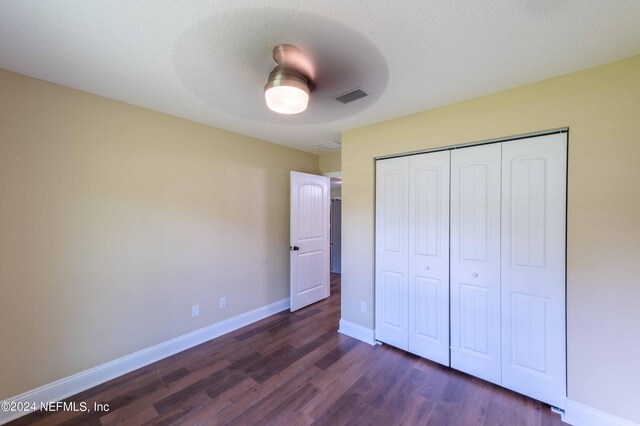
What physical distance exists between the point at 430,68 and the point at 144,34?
1790 millimetres

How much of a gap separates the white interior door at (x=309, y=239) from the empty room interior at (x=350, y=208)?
2.92 ft

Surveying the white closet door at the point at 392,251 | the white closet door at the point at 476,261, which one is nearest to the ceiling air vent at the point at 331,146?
the white closet door at the point at 392,251

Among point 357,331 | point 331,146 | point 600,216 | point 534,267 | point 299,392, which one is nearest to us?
point 600,216

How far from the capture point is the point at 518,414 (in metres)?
1.81

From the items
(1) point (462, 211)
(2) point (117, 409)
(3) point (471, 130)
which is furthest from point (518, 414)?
(2) point (117, 409)

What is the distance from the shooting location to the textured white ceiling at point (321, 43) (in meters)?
1.24

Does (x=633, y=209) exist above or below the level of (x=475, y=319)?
above

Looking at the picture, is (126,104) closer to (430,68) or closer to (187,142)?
(187,142)

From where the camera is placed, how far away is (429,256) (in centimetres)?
246

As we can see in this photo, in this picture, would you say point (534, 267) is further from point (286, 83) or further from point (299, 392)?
point (286, 83)

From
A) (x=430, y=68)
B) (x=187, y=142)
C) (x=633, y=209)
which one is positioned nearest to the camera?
(x=633, y=209)

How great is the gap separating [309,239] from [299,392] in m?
2.10

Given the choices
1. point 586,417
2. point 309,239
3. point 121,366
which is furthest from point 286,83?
point 586,417

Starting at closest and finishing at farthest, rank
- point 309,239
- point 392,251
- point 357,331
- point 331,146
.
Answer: point 392,251 < point 357,331 < point 331,146 < point 309,239
